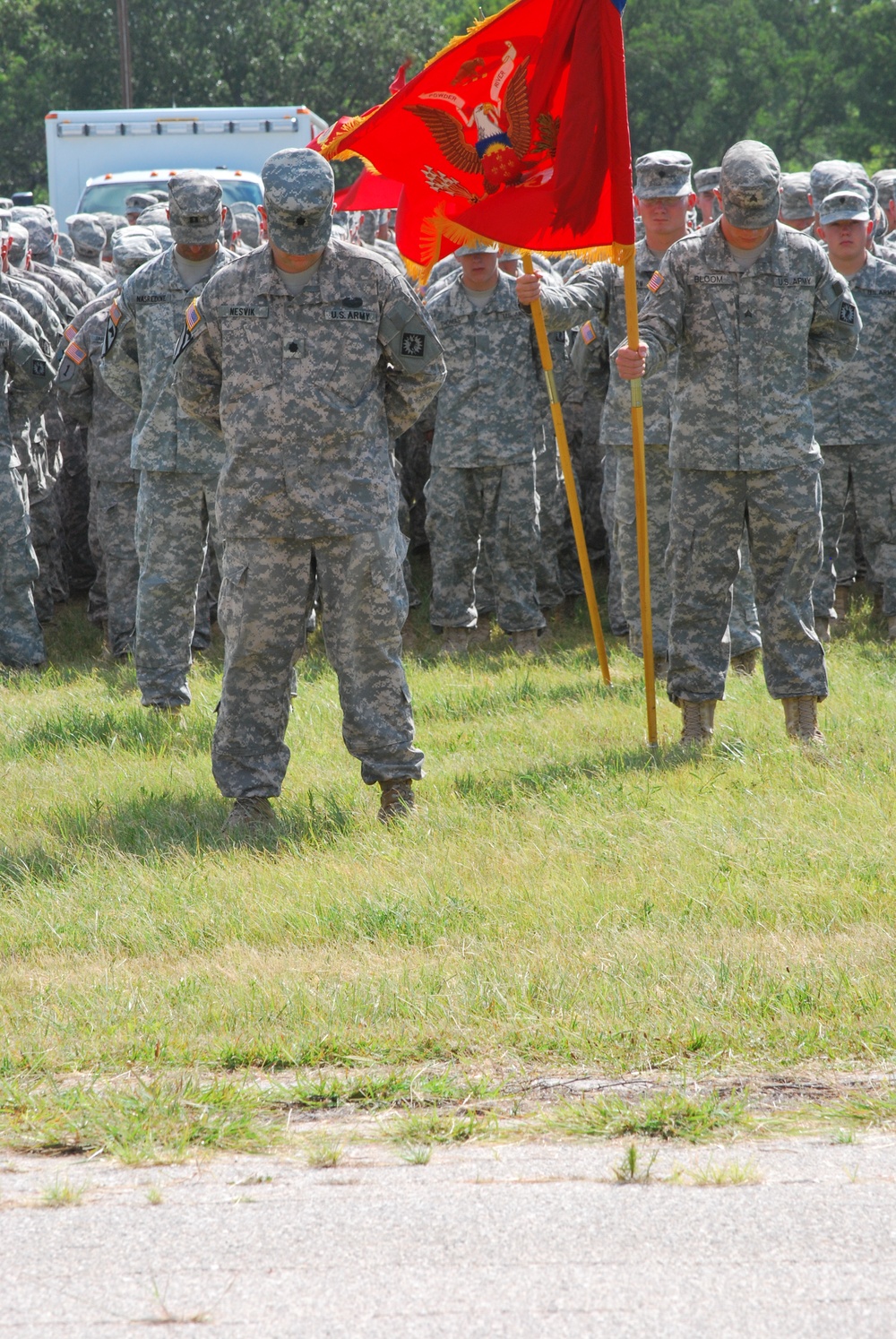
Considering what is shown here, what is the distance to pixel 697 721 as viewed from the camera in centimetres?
702

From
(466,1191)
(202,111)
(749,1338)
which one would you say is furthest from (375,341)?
(202,111)

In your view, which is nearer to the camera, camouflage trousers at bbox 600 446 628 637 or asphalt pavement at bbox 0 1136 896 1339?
asphalt pavement at bbox 0 1136 896 1339

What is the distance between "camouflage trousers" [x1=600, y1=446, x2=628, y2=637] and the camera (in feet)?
29.9

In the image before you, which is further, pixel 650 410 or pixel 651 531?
pixel 651 531

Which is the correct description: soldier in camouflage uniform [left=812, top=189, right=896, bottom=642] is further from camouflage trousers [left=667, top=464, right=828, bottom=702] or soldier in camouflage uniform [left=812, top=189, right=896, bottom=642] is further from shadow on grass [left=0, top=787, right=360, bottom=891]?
shadow on grass [left=0, top=787, right=360, bottom=891]

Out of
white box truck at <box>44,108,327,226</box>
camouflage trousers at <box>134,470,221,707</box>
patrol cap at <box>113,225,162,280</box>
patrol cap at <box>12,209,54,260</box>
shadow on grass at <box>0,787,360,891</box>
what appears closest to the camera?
shadow on grass at <box>0,787,360,891</box>

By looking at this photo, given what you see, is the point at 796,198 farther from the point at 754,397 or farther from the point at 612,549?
the point at 754,397

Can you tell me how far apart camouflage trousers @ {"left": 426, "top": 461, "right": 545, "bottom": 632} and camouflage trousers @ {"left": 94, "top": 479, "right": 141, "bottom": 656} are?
1.74m

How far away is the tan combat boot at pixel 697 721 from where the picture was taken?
23.0ft

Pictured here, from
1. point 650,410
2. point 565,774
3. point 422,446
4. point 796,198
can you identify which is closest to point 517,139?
point 650,410

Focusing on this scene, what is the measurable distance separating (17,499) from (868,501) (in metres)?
4.82

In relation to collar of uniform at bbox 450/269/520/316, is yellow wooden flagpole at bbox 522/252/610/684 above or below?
below

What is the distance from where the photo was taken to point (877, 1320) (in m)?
2.76

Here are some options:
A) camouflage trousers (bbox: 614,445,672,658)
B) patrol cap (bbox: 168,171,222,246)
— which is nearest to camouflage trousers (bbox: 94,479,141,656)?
patrol cap (bbox: 168,171,222,246)
